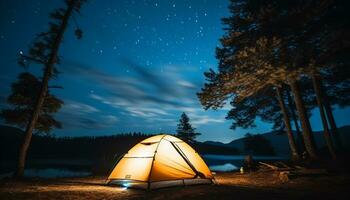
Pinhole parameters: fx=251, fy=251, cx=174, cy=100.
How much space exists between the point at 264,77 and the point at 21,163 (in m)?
12.8

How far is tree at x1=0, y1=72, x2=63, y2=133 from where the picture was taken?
14953 millimetres

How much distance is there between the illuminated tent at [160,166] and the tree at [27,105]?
25.1ft

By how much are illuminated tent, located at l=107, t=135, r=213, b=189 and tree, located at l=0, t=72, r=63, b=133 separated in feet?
25.1

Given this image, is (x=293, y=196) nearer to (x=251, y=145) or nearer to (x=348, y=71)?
(x=348, y=71)

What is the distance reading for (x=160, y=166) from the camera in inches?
364

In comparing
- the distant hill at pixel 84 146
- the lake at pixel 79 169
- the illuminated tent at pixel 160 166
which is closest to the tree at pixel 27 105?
the lake at pixel 79 169

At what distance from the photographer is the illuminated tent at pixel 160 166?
355 inches

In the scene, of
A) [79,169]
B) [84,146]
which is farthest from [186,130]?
[84,146]

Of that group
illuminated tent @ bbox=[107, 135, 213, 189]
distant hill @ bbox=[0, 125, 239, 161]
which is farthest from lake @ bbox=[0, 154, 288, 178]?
distant hill @ bbox=[0, 125, 239, 161]

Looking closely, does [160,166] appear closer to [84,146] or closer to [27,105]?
[27,105]

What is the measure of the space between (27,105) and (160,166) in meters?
10.7

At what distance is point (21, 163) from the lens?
12.6 m

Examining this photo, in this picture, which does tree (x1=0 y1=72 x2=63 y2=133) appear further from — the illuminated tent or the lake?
the illuminated tent

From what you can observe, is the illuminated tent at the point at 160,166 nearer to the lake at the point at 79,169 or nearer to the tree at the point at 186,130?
the lake at the point at 79,169
